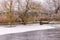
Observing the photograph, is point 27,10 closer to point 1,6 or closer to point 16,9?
point 16,9

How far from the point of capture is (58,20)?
Answer: 1091 inches

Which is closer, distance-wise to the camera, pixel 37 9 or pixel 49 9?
pixel 37 9

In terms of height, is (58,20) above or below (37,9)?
below

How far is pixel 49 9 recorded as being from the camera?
2922cm

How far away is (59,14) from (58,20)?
3.80ft

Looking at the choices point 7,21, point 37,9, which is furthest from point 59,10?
point 7,21

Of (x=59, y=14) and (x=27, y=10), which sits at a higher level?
(x=27, y=10)

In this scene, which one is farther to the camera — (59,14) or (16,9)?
(59,14)

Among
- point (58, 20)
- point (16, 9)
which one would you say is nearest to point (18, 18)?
point (16, 9)

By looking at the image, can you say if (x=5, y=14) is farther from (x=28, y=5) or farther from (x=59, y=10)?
(x=59, y=10)

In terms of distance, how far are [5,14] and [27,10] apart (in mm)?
3313

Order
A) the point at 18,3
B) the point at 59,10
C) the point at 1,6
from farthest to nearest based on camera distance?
the point at 59,10 < the point at 18,3 < the point at 1,6

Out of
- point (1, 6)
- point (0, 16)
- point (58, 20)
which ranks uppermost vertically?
point (1, 6)

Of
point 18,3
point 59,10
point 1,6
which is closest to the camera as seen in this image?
point 1,6
